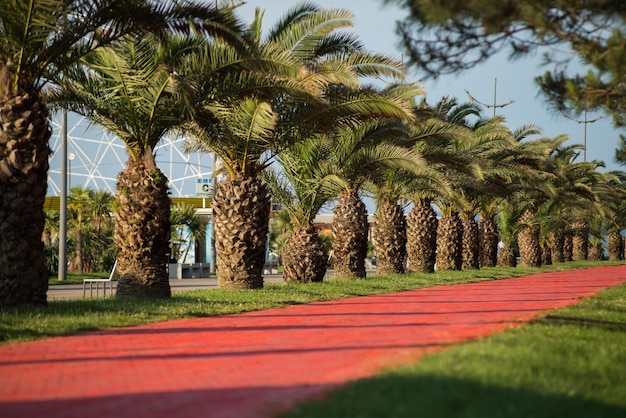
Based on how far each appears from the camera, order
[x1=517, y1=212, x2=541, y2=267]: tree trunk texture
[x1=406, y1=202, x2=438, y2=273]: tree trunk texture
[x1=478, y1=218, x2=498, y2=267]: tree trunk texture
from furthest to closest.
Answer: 1. [x1=517, y1=212, x2=541, y2=267]: tree trunk texture
2. [x1=478, y1=218, x2=498, y2=267]: tree trunk texture
3. [x1=406, y1=202, x2=438, y2=273]: tree trunk texture

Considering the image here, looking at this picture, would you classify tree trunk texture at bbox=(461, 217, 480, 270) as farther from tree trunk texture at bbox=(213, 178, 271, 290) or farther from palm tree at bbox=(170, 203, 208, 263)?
tree trunk texture at bbox=(213, 178, 271, 290)

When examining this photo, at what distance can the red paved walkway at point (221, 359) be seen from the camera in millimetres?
6426

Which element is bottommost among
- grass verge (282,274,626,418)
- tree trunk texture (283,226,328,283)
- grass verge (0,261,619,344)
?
grass verge (282,274,626,418)

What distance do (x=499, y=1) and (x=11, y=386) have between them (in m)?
6.76

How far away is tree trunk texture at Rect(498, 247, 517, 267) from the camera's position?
1916 inches

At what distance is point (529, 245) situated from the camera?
160 ft

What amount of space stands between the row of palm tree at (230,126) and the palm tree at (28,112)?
0.02 metres

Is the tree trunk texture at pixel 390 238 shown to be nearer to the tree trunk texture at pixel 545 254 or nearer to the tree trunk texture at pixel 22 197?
the tree trunk texture at pixel 22 197

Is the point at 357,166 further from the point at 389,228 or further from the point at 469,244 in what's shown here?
the point at 469,244

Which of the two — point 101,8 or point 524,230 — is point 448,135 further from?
point 524,230

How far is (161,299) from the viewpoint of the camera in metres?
16.8

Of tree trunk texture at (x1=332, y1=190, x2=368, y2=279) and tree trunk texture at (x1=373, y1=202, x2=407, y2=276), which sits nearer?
tree trunk texture at (x1=332, y1=190, x2=368, y2=279)

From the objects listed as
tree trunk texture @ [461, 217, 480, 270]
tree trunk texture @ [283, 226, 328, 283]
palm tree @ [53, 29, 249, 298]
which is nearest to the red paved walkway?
palm tree @ [53, 29, 249, 298]

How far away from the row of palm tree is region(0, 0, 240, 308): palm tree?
1.0 inches
